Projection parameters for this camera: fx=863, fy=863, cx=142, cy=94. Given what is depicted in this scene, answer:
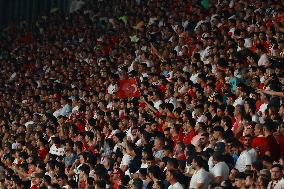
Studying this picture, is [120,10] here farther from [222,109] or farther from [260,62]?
[222,109]

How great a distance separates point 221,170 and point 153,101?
16.5 feet

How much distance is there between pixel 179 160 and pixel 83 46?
1073 centimetres

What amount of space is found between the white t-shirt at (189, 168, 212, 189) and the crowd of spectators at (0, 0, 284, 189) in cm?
1

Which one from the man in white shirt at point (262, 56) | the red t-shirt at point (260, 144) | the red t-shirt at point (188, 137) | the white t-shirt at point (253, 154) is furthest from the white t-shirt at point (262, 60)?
A: the white t-shirt at point (253, 154)

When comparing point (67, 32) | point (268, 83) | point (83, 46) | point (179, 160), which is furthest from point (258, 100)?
point (67, 32)

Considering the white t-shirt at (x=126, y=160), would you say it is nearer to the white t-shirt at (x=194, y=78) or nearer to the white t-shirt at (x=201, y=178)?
the white t-shirt at (x=201, y=178)

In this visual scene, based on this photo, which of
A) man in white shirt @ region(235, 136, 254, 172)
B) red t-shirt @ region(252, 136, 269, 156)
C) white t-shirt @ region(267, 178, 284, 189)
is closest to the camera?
white t-shirt @ region(267, 178, 284, 189)

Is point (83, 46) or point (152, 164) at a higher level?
point (152, 164)

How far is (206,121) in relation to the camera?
13789mm

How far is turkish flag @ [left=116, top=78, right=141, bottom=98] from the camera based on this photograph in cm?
1798

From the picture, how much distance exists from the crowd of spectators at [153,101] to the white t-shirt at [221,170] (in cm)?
1

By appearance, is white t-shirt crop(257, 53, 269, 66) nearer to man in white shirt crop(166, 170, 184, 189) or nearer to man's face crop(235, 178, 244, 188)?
man in white shirt crop(166, 170, 184, 189)

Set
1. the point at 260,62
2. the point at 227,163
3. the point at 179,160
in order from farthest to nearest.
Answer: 1. the point at 260,62
2. the point at 179,160
3. the point at 227,163

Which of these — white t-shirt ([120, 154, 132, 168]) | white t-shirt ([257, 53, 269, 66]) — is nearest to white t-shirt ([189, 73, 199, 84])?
white t-shirt ([257, 53, 269, 66])
